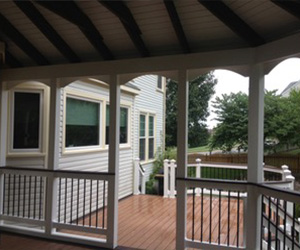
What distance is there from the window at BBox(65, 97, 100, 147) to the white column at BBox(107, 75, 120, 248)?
1.95m

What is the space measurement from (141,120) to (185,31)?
242 inches

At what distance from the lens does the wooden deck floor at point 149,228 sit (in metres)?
4.04

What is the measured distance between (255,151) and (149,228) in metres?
2.55

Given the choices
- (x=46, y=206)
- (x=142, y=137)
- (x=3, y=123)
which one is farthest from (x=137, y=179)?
(x=3, y=123)

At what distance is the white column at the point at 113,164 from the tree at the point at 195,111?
1459 cm

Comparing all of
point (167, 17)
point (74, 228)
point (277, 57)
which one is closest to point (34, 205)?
point (74, 228)

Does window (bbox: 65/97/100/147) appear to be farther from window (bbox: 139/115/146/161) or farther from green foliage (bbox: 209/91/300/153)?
green foliage (bbox: 209/91/300/153)

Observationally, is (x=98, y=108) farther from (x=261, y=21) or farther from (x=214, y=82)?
(x=214, y=82)

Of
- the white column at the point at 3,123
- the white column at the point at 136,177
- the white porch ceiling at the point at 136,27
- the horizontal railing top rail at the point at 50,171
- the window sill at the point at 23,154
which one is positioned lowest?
the white column at the point at 136,177

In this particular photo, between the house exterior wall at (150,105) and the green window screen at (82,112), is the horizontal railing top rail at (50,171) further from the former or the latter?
the house exterior wall at (150,105)

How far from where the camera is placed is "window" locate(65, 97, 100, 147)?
572cm

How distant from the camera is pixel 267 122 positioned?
10727 millimetres

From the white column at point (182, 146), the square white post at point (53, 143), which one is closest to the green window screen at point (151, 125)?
the square white post at point (53, 143)

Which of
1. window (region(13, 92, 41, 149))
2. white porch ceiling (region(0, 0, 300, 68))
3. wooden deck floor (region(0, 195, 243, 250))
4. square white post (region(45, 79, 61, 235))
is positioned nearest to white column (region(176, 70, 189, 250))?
white porch ceiling (region(0, 0, 300, 68))
